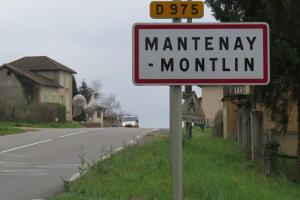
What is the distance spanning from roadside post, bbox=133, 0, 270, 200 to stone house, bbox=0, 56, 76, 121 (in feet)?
198

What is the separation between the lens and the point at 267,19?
17.0 meters

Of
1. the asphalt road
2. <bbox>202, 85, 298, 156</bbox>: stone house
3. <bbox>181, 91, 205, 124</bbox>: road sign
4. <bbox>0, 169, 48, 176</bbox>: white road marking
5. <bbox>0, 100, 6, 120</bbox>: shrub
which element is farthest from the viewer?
<bbox>0, 100, 6, 120</bbox>: shrub

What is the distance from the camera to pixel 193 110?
23359 mm

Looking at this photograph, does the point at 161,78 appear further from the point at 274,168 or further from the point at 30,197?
the point at 274,168

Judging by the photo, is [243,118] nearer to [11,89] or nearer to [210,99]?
[210,99]

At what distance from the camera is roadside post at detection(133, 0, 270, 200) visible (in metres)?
4.48

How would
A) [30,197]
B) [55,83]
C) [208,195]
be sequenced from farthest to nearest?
[55,83] < [30,197] < [208,195]

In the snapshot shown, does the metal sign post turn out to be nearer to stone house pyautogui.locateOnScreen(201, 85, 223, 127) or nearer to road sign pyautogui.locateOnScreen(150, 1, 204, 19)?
road sign pyautogui.locateOnScreen(150, 1, 204, 19)

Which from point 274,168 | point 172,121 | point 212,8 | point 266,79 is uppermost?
point 212,8

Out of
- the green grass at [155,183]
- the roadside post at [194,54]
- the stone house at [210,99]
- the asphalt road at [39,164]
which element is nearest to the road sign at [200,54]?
the roadside post at [194,54]

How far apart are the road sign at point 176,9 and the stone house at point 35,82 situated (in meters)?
60.4

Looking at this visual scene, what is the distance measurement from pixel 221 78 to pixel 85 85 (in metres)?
116

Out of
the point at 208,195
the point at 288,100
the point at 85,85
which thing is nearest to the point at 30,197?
the point at 208,195

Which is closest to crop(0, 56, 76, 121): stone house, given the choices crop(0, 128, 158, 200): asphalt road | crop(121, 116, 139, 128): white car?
crop(121, 116, 139, 128): white car
